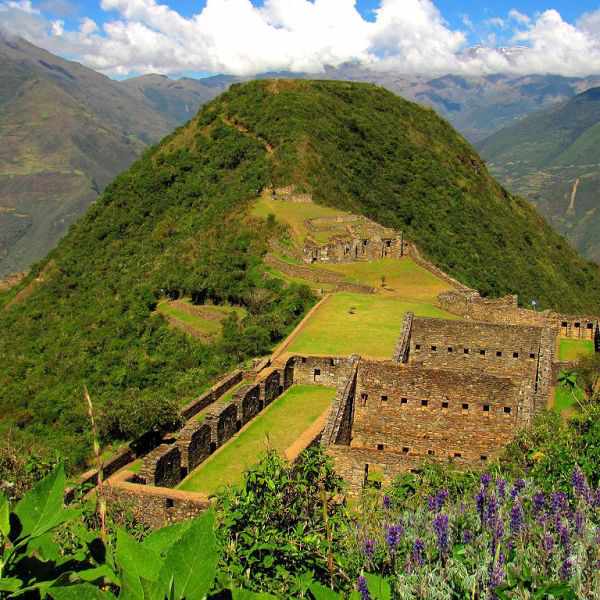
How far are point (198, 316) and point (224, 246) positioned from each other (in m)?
9.57

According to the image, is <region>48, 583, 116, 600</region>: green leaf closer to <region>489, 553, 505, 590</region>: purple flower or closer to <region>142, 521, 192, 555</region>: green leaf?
<region>142, 521, 192, 555</region>: green leaf

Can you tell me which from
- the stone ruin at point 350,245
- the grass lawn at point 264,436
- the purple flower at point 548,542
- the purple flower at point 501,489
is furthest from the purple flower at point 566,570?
the stone ruin at point 350,245

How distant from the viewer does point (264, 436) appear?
658 inches

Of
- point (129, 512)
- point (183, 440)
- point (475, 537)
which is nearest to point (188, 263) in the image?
point (183, 440)

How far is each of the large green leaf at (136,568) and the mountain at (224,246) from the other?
13.8 metres

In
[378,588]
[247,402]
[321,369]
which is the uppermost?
[378,588]

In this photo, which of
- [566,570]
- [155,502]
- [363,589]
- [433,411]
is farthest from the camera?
[433,411]

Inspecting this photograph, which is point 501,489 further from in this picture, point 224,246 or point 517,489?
point 224,246

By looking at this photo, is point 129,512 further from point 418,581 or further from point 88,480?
point 418,581

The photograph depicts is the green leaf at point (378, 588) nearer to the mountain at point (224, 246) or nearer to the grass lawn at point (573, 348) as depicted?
the mountain at point (224, 246)

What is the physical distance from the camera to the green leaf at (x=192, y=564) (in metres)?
2.55

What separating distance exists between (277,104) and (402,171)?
1806 cm

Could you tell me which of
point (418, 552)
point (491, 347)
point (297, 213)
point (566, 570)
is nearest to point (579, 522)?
point (566, 570)

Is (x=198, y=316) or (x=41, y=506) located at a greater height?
(x=41, y=506)
